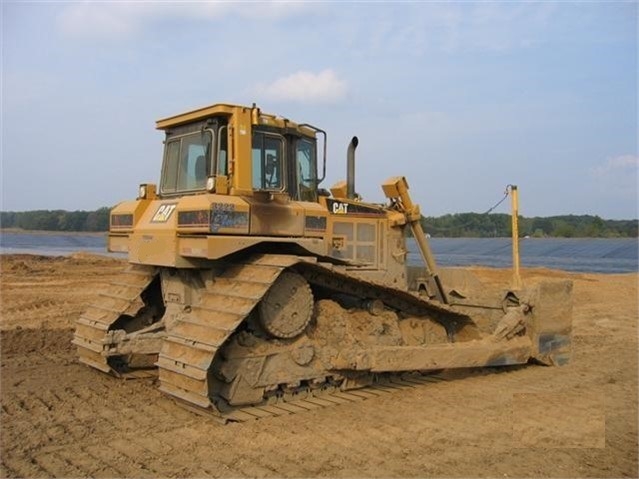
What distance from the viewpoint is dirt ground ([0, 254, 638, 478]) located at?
545 centimetres

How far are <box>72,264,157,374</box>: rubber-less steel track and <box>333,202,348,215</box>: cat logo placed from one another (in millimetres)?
2459

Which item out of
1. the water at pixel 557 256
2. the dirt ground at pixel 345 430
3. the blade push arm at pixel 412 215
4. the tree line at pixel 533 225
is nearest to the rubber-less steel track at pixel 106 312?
the dirt ground at pixel 345 430

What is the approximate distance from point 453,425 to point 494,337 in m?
2.51

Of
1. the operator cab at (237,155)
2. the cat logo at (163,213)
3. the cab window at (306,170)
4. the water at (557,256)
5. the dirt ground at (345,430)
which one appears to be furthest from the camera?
the water at (557,256)

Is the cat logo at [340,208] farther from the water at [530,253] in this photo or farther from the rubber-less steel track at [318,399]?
the water at [530,253]

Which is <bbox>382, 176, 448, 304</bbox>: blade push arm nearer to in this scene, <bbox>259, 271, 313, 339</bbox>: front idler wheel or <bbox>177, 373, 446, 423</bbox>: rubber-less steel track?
<bbox>177, 373, 446, 423</bbox>: rubber-less steel track

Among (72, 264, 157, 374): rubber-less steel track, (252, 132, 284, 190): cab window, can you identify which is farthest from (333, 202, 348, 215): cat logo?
(72, 264, 157, 374): rubber-less steel track

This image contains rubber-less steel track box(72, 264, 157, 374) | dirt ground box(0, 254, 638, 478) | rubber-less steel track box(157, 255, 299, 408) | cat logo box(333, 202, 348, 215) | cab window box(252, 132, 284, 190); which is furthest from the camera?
cat logo box(333, 202, 348, 215)

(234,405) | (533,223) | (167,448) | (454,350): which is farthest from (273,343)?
(533,223)

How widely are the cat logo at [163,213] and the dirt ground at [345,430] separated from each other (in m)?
1.98

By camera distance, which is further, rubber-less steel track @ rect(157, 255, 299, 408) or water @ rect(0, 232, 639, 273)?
water @ rect(0, 232, 639, 273)

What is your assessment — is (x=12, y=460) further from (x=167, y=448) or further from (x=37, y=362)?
(x=37, y=362)

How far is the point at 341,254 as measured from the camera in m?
8.91

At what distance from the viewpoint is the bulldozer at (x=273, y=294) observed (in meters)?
6.92
